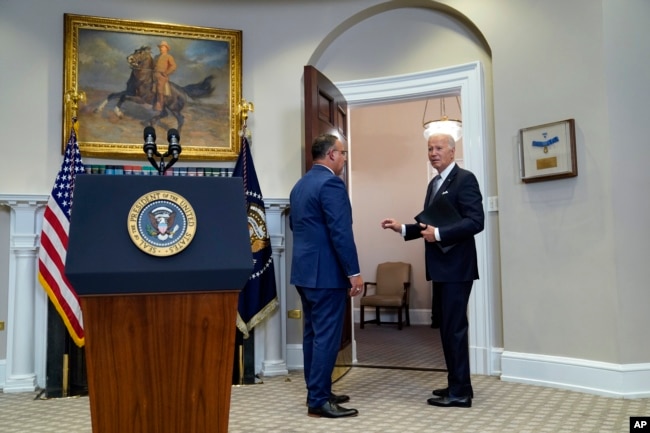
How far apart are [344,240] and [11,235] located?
2.64m

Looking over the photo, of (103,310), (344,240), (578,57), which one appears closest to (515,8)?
(578,57)

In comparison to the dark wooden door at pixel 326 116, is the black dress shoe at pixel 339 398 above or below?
below

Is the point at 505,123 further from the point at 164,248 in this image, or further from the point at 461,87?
the point at 164,248

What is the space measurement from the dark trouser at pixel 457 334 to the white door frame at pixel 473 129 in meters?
1.06

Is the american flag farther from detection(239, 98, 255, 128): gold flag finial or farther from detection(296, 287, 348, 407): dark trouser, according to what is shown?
detection(296, 287, 348, 407): dark trouser

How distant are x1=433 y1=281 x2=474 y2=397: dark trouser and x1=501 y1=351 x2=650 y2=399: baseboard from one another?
34.1 inches

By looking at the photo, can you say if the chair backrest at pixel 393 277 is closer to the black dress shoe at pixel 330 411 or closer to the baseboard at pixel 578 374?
the baseboard at pixel 578 374

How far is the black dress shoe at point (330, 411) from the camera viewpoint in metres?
3.12

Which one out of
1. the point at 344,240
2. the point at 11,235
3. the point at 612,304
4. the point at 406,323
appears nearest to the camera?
the point at 344,240

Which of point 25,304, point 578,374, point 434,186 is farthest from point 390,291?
point 25,304

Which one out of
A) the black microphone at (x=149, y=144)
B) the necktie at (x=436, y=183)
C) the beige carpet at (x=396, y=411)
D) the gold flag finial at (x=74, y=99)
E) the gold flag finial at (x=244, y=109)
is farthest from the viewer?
the gold flag finial at (x=244, y=109)

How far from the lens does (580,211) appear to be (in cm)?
385

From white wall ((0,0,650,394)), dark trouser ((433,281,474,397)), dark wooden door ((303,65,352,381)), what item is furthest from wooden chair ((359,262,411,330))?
dark trouser ((433,281,474,397))

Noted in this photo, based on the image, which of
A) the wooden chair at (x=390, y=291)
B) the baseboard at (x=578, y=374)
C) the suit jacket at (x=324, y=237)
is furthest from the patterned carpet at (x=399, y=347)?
the suit jacket at (x=324, y=237)
